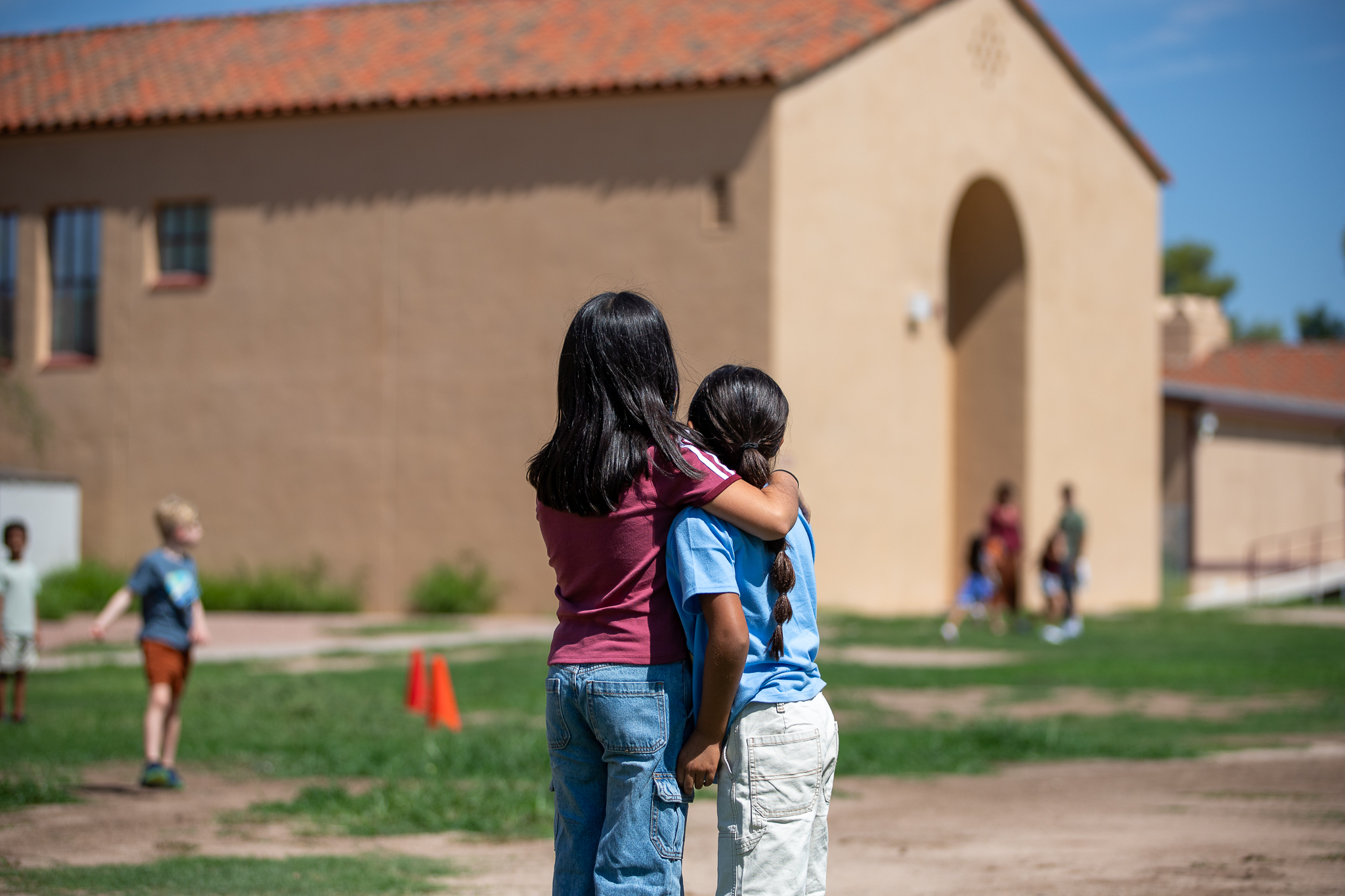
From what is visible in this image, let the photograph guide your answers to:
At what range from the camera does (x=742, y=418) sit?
388 cm

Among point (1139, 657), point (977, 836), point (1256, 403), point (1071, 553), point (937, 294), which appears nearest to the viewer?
point (977, 836)

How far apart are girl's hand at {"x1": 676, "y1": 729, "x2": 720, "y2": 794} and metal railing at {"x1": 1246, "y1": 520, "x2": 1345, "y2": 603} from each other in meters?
27.7

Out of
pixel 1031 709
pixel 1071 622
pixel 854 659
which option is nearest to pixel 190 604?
pixel 1031 709

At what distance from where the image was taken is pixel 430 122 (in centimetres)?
2066

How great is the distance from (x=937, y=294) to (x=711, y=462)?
1920 cm

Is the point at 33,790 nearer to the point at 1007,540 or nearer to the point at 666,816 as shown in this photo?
the point at 666,816

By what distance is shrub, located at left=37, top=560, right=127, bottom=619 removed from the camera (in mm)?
20047

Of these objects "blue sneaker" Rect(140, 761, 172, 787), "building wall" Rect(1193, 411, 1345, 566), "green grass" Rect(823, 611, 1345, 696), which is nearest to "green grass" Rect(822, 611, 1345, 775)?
"green grass" Rect(823, 611, 1345, 696)

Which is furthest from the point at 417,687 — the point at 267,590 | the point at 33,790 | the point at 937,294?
the point at 937,294

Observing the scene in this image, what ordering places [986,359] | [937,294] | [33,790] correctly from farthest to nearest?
[986,359] → [937,294] → [33,790]

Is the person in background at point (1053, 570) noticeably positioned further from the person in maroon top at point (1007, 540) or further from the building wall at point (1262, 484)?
the building wall at point (1262, 484)

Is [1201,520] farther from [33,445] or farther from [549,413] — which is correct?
[33,445]

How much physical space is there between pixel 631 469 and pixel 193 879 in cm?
340

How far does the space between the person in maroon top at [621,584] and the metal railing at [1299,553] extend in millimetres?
27710
